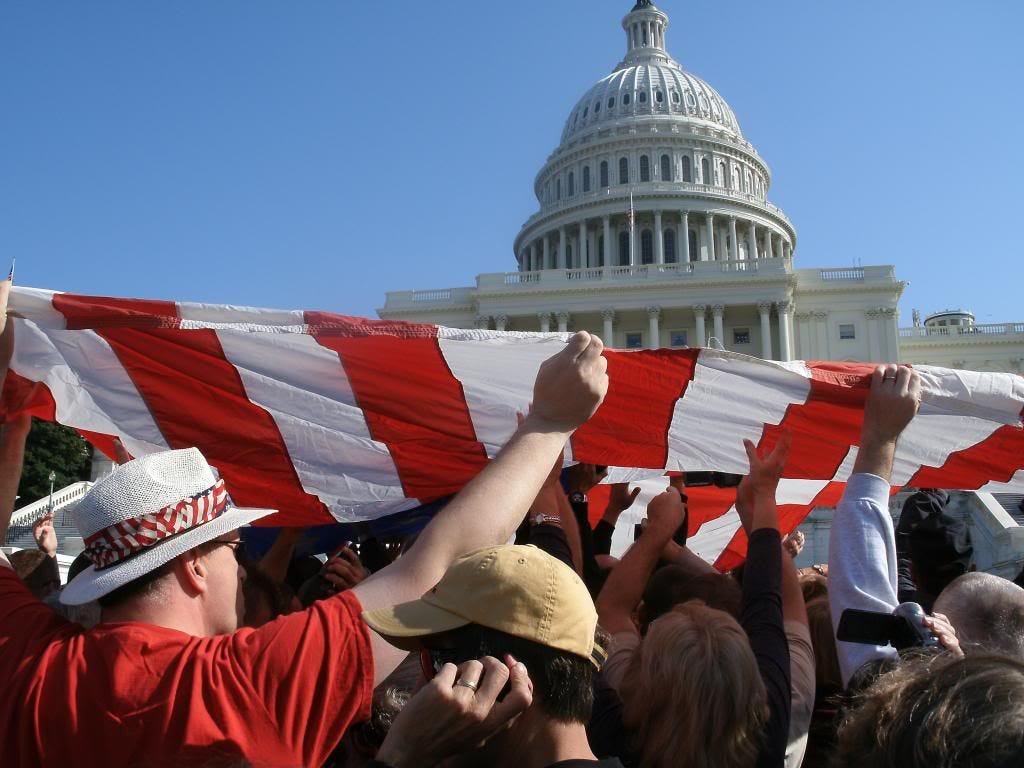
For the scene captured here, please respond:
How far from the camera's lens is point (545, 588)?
5.63 feet

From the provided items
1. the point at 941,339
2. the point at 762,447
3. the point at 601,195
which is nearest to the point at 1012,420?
the point at 762,447

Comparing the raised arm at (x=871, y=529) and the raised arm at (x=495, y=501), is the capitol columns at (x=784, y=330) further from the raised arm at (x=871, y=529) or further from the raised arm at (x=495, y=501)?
the raised arm at (x=495, y=501)

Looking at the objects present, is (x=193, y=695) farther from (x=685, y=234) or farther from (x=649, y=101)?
(x=649, y=101)

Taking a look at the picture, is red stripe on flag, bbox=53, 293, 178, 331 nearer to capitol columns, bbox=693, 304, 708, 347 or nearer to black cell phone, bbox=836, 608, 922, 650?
black cell phone, bbox=836, 608, 922, 650

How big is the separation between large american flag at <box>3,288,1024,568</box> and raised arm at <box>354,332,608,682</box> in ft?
5.80

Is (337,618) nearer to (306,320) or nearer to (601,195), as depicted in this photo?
(306,320)

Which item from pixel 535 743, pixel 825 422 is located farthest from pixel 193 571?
pixel 825 422

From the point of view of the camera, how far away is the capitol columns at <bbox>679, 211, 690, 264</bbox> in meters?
64.8

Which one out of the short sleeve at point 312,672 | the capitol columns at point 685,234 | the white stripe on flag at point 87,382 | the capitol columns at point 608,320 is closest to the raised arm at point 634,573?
the short sleeve at point 312,672

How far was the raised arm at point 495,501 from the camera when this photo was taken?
6.01ft

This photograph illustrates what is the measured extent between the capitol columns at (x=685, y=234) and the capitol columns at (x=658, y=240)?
1.28 m

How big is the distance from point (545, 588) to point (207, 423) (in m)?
2.60

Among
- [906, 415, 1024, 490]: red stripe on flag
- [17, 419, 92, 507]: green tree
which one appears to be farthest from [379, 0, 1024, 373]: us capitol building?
[906, 415, 1024, 490]: red stripe on flag

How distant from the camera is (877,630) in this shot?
7.93ft
